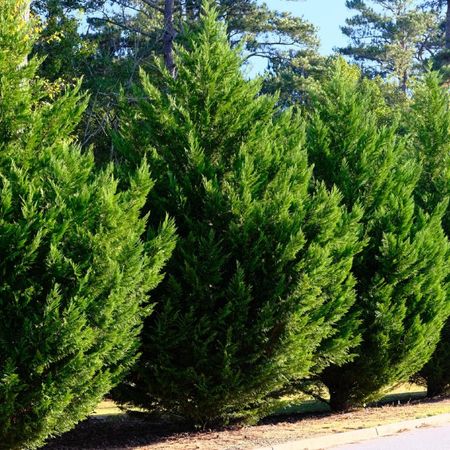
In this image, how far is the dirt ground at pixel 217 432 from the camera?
951 centimetres

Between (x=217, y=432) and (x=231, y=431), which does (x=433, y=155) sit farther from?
(x=217, y=432)

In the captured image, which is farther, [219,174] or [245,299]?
[219,174]

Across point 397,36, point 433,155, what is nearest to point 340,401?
point 433,155

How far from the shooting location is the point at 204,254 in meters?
9.85

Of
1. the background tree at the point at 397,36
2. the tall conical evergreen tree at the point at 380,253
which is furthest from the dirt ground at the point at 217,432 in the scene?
the background tree at the point at 397,36

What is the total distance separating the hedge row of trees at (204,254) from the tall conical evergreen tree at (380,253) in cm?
3

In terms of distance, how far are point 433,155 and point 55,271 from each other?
10.5 m

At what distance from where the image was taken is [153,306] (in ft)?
30.3

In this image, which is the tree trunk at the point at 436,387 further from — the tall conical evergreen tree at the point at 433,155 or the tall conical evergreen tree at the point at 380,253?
the tall conical evergreen tree at the point at 380,253

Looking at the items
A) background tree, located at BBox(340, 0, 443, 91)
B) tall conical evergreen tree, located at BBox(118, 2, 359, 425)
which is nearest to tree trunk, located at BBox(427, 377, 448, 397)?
tall conical evergreen tree, located at BBox(118, 2, 359, 425)

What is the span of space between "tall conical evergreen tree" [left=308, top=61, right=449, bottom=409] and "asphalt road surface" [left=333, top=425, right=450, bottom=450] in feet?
6.53

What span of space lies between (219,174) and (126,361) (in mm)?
3085

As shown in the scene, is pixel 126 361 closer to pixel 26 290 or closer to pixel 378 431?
pixel 26 290

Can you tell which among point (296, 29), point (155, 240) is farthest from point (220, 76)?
point (296, 29)
